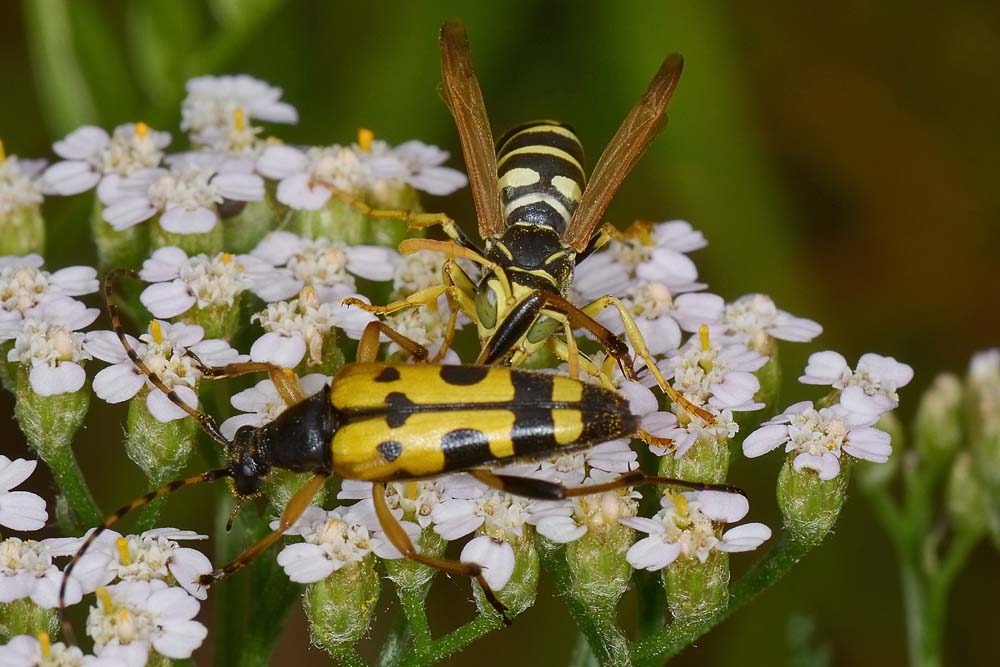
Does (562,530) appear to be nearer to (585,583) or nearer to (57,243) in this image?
(585,583)

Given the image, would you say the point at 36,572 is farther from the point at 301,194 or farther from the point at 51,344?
the point at 301,194

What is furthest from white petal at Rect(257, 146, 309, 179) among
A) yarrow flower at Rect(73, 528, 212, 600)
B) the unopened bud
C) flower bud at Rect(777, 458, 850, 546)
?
the unopened bud

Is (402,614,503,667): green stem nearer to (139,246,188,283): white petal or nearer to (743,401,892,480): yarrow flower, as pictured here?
(743,401,892,480): yarrow flower

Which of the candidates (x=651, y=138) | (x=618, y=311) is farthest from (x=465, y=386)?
(x=651, y=138)

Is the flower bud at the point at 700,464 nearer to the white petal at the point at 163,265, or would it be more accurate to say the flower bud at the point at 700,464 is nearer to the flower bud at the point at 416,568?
the flower bud at the point at 416,568

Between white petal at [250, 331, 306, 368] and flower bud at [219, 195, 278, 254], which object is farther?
flower bud at [219, 195, 278, 254]

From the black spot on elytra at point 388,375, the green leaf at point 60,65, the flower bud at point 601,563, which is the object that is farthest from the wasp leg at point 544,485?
the green leaf at point 60,65
